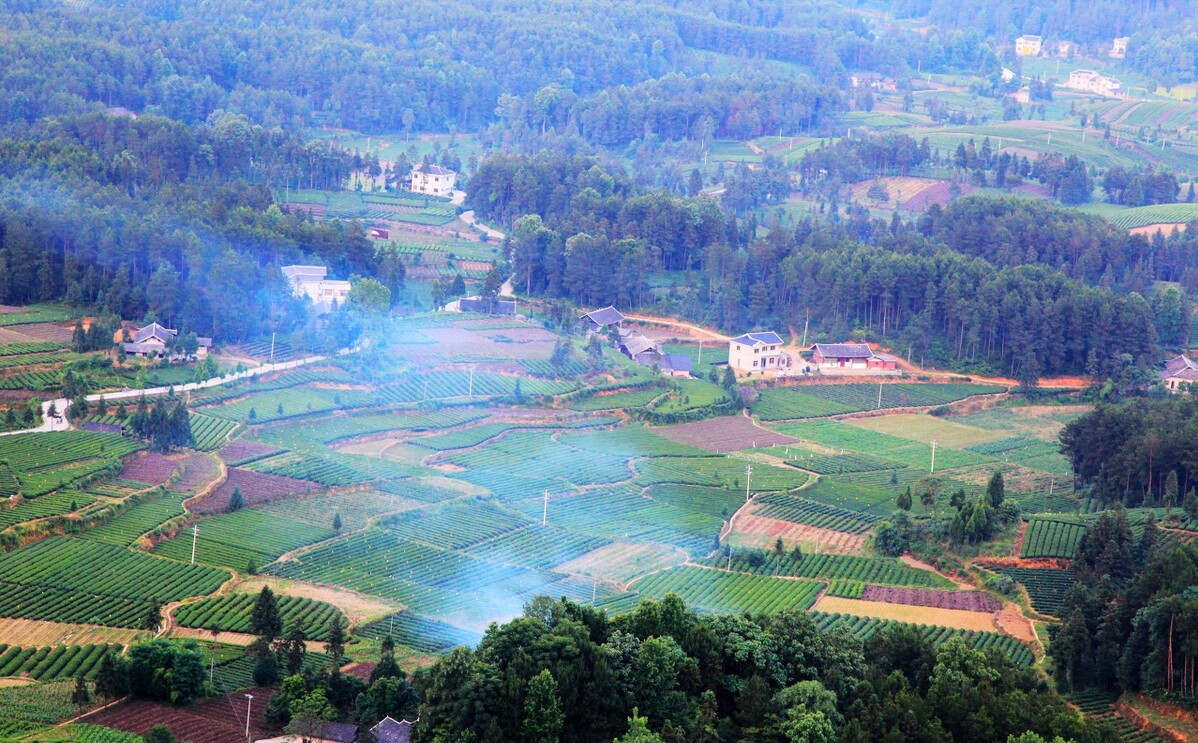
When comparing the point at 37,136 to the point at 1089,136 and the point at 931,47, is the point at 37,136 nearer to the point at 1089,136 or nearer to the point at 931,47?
the point at 1089,136

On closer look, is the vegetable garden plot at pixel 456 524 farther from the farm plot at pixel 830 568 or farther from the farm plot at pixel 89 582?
the farm plot at pixel 89 582

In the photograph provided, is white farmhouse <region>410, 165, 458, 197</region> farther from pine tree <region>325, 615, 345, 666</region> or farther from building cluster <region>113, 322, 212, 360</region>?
pine tree <region>325, 615, 345, 666</region>

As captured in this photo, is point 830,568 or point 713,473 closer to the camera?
point 830,568

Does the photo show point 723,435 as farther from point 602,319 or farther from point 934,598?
point 934,598

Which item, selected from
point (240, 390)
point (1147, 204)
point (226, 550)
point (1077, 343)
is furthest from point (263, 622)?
point (1147, 204)

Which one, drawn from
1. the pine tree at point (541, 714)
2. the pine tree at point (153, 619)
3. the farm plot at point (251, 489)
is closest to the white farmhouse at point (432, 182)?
the farm plot at point (251, 489)

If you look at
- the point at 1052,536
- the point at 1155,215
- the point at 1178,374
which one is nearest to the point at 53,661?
the point at 1052,536
